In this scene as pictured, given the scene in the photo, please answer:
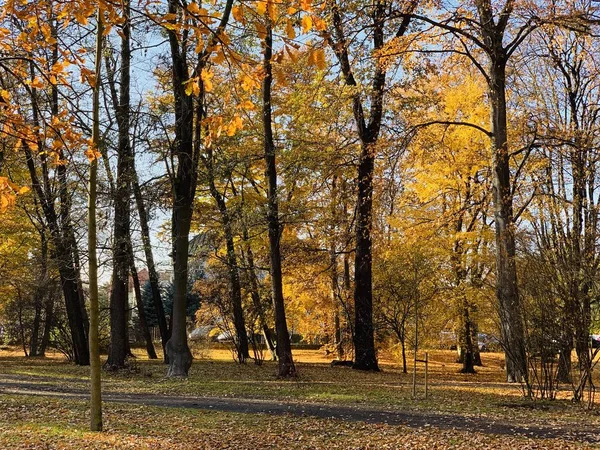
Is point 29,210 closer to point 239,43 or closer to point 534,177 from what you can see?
point 239,43

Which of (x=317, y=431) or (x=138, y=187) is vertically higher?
(x=138, y=187)

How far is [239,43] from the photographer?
40.7 feet

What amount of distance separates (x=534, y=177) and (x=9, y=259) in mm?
18613

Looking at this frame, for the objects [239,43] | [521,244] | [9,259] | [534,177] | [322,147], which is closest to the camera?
[521,244]

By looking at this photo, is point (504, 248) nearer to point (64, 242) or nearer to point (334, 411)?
point (334, 411)

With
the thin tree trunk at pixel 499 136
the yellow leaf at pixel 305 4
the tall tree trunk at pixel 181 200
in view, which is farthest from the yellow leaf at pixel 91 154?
the thin tree trunk at pixel 499 136

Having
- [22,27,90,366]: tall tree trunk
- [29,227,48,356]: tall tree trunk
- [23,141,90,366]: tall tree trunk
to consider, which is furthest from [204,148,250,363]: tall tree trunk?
[29,227,48,356]: tall tree trunk

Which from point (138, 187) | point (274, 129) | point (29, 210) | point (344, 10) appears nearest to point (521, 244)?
point (344, 10)

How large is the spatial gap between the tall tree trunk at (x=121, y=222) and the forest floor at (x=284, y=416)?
253 cm

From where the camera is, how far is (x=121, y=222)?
1430 centimetres

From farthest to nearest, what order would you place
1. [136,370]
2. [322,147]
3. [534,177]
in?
1. [322,147]
2. [534,177]
3. [136,370]

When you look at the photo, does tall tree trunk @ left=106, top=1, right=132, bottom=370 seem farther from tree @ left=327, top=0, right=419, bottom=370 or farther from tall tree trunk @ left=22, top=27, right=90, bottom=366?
tree @ left=327, top=0, right=419, bottom=370

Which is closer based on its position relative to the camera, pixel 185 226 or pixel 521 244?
pixel 521 244

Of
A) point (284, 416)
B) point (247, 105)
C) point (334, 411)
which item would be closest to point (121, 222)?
point (284, 416)
